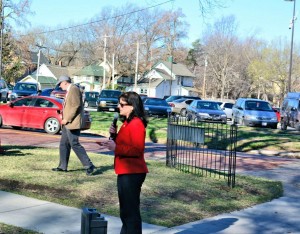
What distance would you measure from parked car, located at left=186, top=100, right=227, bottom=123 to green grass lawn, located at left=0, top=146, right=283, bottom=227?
61.0 ft

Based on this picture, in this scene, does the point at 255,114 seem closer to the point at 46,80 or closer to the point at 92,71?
the point at 92,71

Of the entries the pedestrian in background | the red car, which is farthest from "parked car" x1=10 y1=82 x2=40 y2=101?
the pedestrian in background

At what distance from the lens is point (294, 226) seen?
23.3 ft

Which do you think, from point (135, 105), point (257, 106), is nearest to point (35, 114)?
point (257, 106)

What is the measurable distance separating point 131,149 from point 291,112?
22350 mm

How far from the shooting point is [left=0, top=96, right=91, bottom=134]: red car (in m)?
18.8

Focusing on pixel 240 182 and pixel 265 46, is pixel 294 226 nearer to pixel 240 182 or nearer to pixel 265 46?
pixel 240 182

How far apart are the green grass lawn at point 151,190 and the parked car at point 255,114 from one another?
16.2 m

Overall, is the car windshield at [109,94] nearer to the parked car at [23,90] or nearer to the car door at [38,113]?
the parked car at [23,90]

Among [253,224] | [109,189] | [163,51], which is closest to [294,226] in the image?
[253,224]

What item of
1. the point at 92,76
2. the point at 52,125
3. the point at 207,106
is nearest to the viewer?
the point at 52,125

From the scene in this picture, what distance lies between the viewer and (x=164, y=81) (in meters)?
89.2

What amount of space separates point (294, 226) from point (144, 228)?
91.4 inches

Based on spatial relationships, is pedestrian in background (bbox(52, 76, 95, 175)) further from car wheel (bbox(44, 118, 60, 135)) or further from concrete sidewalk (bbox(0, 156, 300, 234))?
car wheel (bbox(44, 118, 60, 135))
